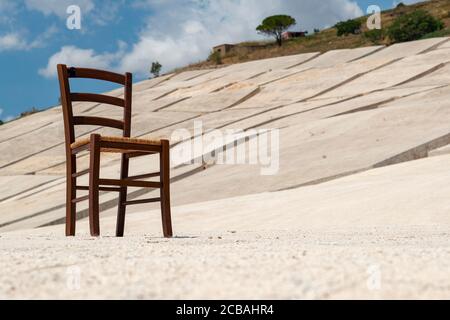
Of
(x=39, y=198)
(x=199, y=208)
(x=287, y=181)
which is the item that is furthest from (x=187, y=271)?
(x=39, y=198)

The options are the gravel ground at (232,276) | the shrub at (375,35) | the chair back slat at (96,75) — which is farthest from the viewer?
the shrub at (375,35)

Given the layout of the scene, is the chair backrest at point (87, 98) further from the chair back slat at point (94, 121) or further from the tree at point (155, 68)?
the tree at point (155, 68)

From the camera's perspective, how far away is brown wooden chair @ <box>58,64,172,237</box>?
4281 mm

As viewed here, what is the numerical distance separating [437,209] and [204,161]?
5.15 metres

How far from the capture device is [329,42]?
3834 cm

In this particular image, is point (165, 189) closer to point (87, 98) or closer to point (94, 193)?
point (94, 193)

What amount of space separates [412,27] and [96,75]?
101ft

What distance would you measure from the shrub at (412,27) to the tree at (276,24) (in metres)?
18.3

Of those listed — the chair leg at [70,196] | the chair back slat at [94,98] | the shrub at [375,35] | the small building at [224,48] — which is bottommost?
the chair leg at [70,196]

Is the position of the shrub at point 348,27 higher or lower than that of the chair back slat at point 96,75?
higher

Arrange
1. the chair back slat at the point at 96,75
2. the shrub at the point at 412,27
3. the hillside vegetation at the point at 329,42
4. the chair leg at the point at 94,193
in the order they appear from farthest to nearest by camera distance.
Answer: the shrub at the point at 412,27 → the hillside vegetation at the point at 329,42 → the chair back slat at the point at 96,75 → the chair leg at the point at 94,193

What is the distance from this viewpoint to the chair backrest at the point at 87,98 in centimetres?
458

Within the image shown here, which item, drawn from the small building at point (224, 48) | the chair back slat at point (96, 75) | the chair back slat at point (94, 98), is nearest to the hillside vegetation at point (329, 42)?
the small building at point (224, 48)

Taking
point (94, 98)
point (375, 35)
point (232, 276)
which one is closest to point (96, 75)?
point (94, 98)
